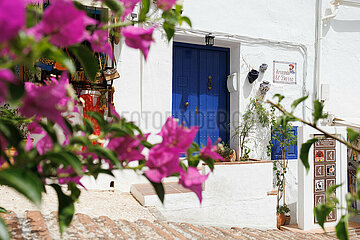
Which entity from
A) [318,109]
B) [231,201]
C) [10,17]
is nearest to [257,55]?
[231,201]

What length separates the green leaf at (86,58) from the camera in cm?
46

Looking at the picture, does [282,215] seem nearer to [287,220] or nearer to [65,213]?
[287,220]

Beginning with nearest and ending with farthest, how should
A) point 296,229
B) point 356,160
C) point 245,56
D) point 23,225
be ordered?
point 23,225
point 296,229
point 245,56
point 356,160

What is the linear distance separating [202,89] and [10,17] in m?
5.49

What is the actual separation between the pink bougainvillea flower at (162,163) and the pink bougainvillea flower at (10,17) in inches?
10.7

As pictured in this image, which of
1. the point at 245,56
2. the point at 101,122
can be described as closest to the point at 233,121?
the point at 245,56

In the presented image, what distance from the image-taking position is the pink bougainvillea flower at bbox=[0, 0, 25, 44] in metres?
0.23

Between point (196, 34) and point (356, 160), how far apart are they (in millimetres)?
4125

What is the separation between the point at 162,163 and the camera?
46 centimetres

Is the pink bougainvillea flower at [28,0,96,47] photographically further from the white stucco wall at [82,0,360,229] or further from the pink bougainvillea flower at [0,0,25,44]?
the white stucco wall at [82,0,360,229]

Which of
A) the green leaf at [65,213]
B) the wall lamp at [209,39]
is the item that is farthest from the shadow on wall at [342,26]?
the green leaf at [65,213]

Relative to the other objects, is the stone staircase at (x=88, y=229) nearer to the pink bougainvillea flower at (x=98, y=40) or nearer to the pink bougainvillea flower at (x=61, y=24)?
the pink bougainvillea flower at (x=98, y=40)

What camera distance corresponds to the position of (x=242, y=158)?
17.3 ft

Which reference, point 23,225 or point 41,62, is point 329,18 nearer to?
point 41,62
